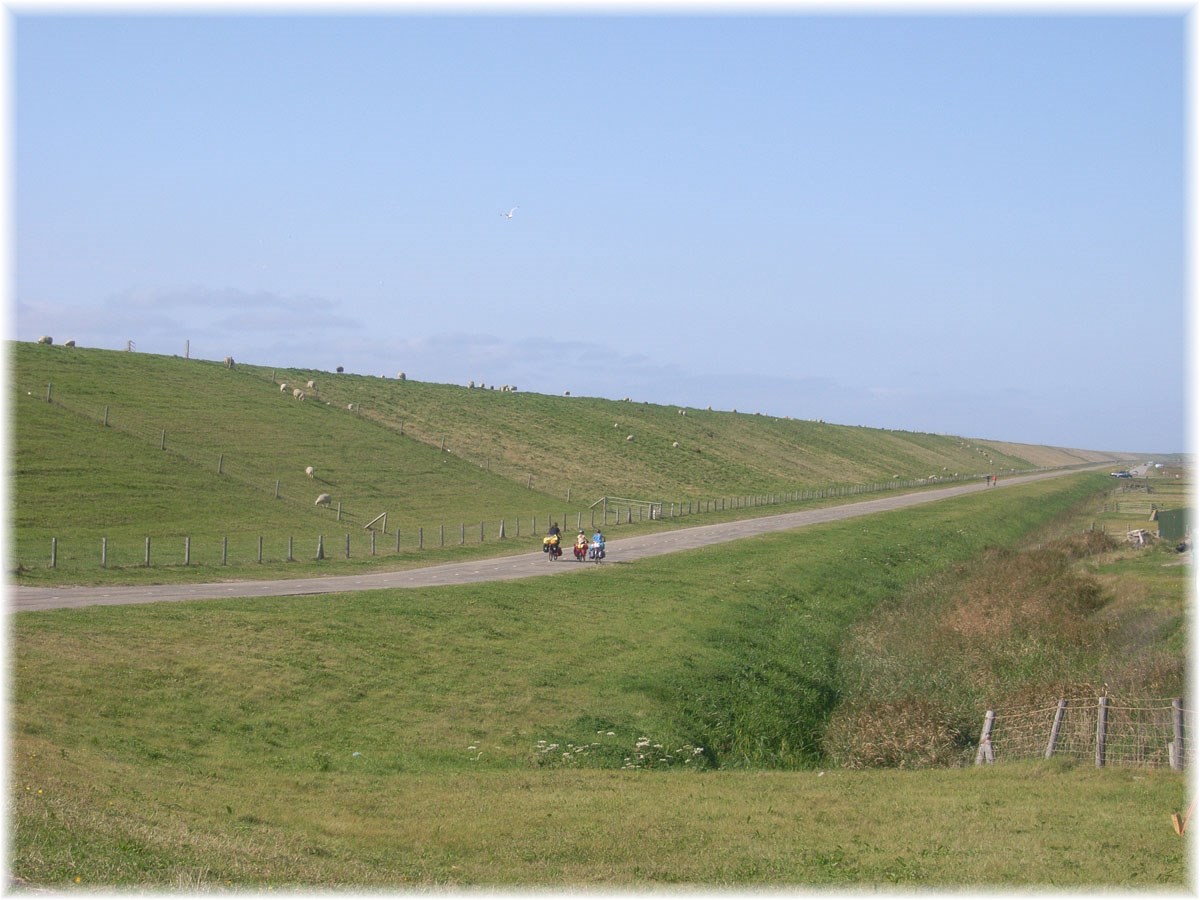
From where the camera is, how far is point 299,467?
241ft

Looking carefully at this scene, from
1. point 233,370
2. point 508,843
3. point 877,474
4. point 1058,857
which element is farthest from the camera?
point 877,474

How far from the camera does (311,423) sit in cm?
8756

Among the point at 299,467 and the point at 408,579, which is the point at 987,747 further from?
the point at 299,467

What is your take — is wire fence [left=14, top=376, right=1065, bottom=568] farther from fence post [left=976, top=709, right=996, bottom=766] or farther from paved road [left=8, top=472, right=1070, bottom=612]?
fence post [left=976, top=709, right=996, bottom=766]

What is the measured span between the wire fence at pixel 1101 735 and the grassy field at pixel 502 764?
85 centimetres

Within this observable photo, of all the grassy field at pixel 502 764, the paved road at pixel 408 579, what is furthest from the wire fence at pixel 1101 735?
the paved road at pixel 408 579

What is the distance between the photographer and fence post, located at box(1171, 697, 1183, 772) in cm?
1850

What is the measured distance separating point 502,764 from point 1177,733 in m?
11.0

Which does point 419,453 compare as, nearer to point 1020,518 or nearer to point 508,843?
point 1020,518

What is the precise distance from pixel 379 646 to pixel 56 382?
55956mm

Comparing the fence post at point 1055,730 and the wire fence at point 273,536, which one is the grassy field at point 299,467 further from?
the fence post at point 1055,730

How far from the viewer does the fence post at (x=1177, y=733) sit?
1850 centimetres

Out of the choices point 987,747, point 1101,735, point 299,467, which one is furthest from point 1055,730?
point 299,467

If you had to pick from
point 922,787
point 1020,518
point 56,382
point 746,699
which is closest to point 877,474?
point 1020,518
